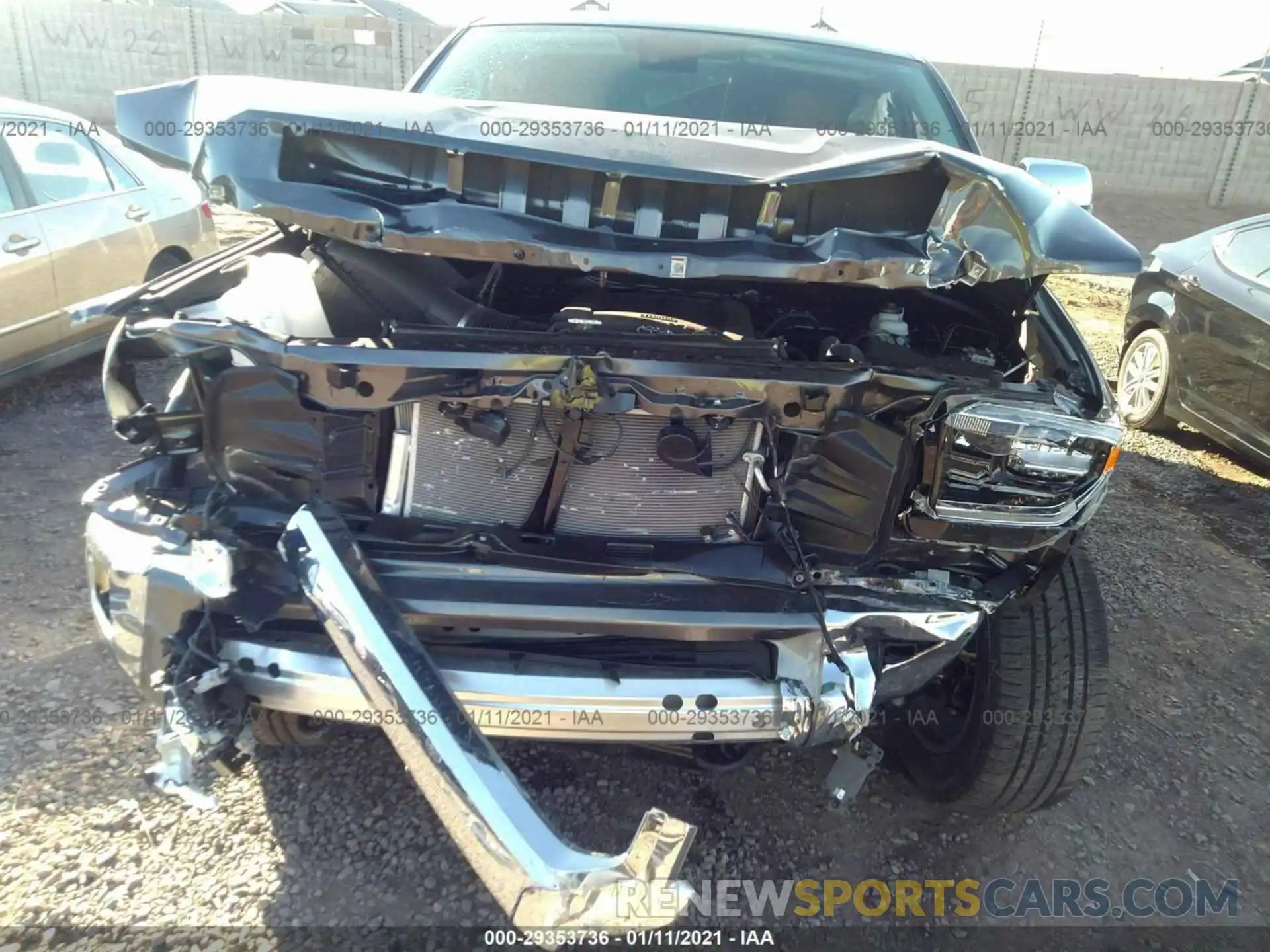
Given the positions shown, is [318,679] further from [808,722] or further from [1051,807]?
[1051,807]

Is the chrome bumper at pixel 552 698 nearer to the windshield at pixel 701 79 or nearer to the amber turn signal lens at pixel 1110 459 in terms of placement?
the amber turn signal lens at pixel 1110 459

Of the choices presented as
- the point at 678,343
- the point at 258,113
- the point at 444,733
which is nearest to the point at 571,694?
the point at 444,733

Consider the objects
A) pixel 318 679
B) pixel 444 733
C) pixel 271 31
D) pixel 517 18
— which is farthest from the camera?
pixel 271 31

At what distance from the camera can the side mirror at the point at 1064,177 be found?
8.75 feet

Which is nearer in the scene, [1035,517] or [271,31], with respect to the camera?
[1035,517]

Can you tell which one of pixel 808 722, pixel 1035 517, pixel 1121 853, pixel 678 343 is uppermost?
pixel 678 343

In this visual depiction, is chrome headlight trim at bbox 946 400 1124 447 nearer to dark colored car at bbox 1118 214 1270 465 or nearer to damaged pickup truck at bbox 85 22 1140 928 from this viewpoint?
damaged pickup truck at bbox 85 22 1140 928

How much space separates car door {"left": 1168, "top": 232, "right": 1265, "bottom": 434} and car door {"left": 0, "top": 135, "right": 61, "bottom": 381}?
6083 mm

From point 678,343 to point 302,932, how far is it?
5.13 feet

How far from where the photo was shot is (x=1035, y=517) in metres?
1.87

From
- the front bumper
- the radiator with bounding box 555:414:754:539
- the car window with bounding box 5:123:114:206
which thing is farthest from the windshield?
the car window with bounding box 5:123:114:206

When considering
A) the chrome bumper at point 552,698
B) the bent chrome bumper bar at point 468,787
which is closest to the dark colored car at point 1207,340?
the chrome bumper at point 552,698

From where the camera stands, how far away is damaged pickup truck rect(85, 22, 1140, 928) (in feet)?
5.75

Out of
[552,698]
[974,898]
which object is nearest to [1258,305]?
[974,898]
